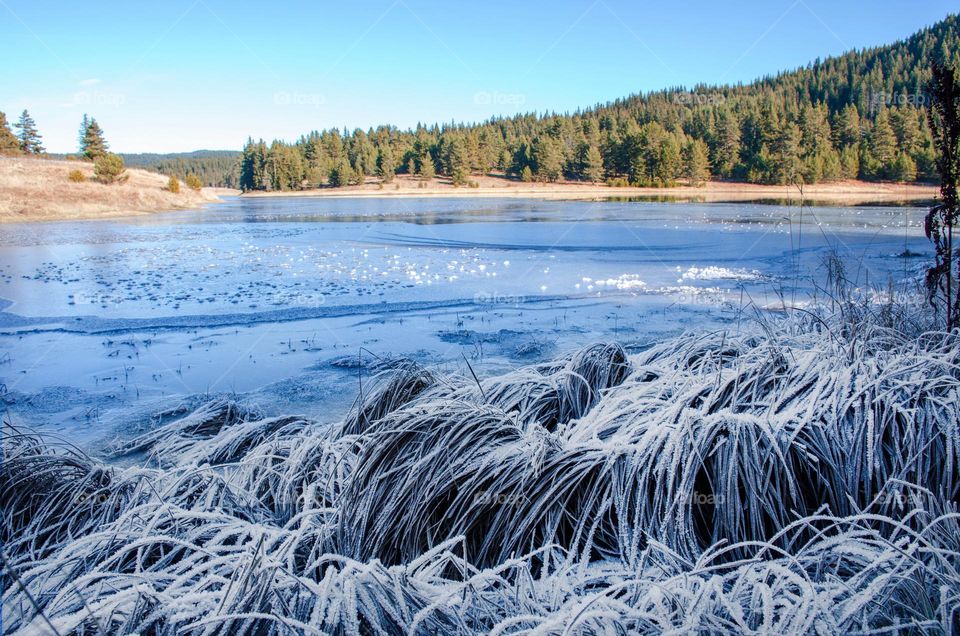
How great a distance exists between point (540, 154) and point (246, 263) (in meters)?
66.9

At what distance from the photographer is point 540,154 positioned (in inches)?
2872

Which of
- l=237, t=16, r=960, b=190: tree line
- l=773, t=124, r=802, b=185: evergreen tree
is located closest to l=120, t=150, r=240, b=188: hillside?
l=237, t=16, r=960, b=190: tree line

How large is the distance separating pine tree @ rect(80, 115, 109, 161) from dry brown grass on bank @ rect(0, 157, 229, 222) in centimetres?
1031

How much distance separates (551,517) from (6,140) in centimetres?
6057

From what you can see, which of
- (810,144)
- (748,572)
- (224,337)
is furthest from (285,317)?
(810,144)

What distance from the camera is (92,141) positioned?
47.5 metres

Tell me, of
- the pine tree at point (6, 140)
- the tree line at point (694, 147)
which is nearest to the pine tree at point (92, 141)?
the pine tree at point (6, 140)

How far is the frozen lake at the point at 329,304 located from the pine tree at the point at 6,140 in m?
41.3

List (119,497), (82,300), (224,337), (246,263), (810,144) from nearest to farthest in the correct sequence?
(119,497) < (224,337) < (82,300) < (246,263) < (810,144)

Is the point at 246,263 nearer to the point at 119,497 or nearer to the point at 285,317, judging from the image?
the point at 285,317

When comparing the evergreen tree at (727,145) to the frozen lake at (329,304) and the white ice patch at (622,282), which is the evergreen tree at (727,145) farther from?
the white ice patch at (622,282)

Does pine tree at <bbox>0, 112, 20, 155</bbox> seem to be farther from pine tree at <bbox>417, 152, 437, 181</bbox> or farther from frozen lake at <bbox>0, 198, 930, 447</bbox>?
pine tree at <bbox>417, 152, 437, 181</bbox>

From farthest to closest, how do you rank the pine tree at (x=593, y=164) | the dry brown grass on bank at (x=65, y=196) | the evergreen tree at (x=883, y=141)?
the pine tree at (x=593, y=164) → the evergreen tree at (x=883, y=141) → the dry brown grass on bank at (x=65, y=196)

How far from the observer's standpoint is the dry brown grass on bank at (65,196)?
25734 millimetres
